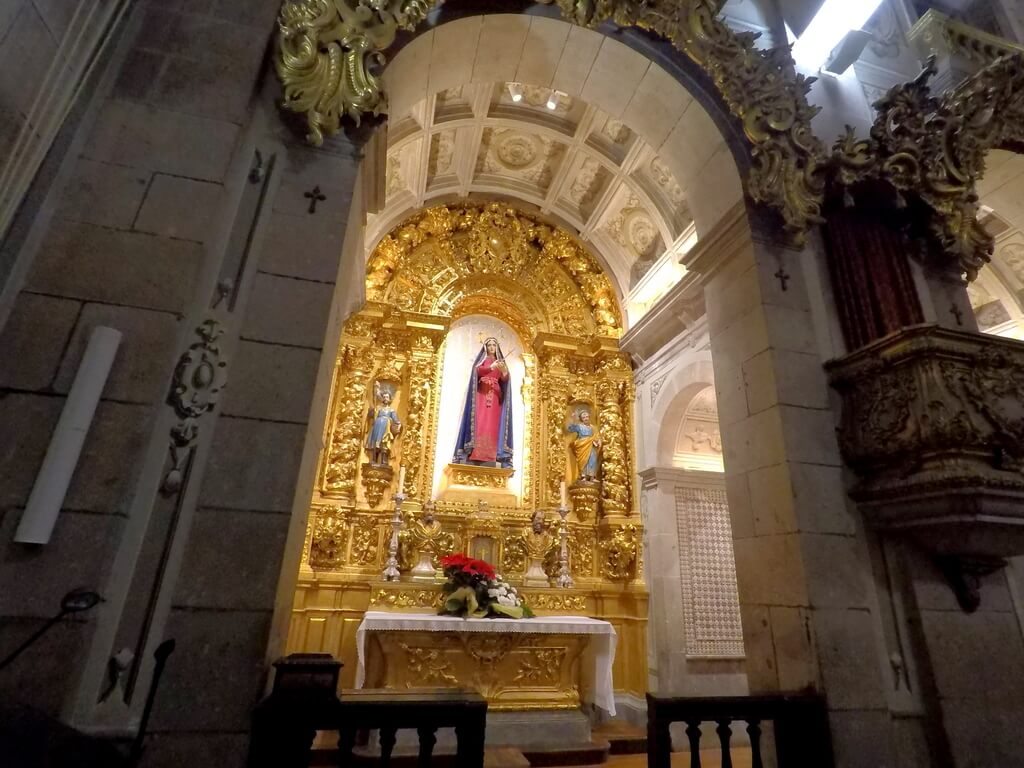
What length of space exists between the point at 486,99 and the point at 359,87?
4.21 metres

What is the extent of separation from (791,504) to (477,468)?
4957mm

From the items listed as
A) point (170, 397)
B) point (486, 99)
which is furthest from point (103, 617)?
point (486, 99)

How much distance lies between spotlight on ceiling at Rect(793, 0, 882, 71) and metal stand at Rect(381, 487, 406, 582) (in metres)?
6.49

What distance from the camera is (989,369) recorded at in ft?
9.92

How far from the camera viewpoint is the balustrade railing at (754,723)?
2610 mm

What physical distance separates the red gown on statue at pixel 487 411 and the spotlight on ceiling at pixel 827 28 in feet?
17.2

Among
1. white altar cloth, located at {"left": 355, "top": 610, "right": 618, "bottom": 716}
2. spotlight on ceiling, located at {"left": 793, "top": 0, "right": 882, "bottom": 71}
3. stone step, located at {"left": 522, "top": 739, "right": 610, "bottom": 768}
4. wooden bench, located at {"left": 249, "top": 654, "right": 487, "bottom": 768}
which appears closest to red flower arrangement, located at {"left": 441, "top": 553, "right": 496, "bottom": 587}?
white altar cloth, located at {"left": 355, "top": 610, "right": 618, "bottom": 716}

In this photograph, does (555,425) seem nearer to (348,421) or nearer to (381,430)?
(381,430)

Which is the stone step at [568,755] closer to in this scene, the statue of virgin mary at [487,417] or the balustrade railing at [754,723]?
the balustrade railing at [754,723]

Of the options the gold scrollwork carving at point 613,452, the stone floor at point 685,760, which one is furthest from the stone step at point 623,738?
the gold scrollwork carving at point 613,452

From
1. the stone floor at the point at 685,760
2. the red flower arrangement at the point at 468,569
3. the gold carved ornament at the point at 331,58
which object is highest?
the gold carved ornament at the point at 331,58

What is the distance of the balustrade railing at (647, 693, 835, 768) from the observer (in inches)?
103

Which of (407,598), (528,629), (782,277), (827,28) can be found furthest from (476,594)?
(827,28)

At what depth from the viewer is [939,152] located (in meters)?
4.09
